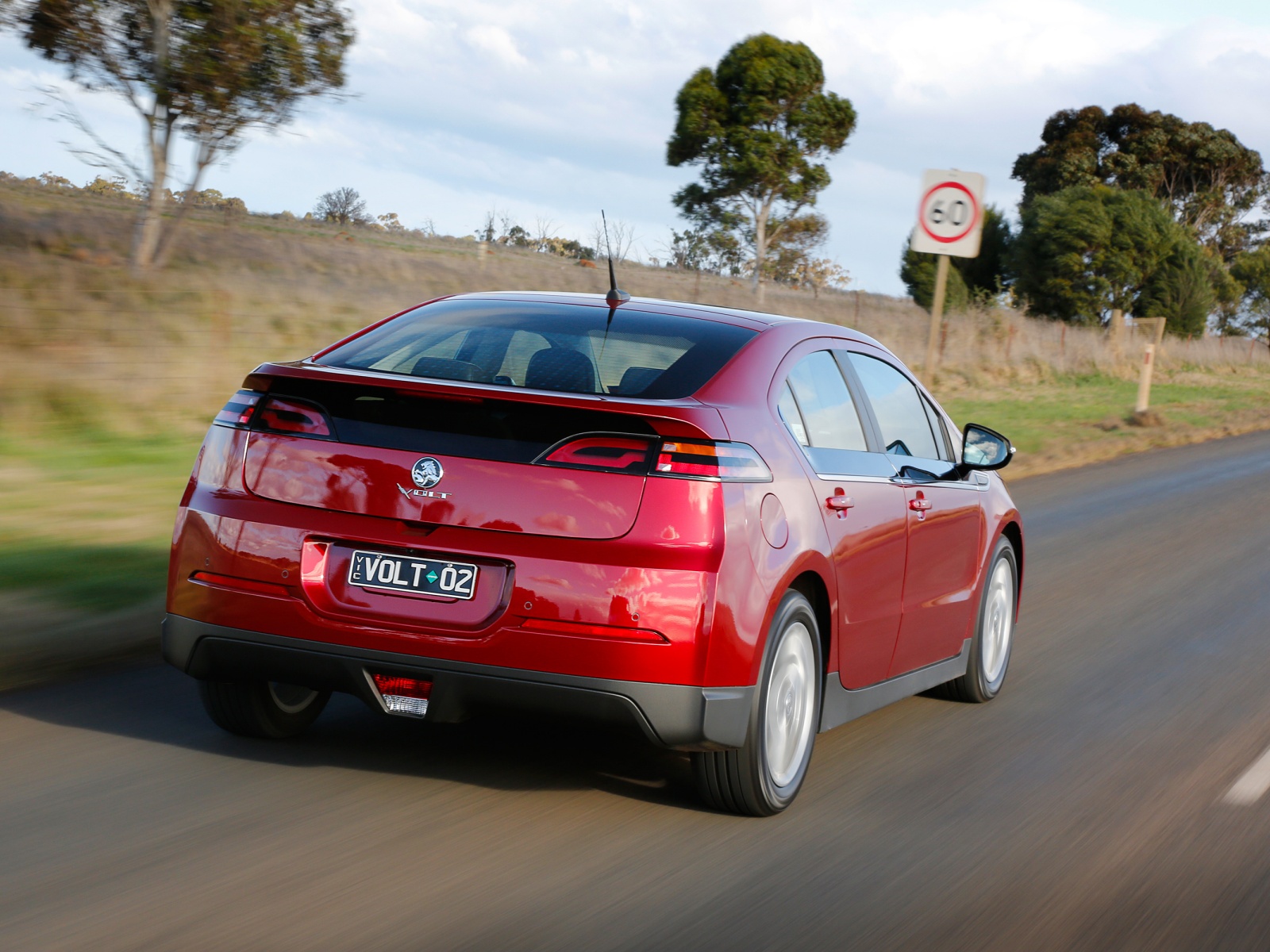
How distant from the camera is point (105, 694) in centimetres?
575

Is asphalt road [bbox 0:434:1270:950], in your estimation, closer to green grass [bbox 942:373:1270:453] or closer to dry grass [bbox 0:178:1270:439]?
dry grass [bbox 0:178:1270:439]

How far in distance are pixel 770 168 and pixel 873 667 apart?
1700 inches

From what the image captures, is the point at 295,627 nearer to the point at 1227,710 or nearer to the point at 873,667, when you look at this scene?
the point at 873,667

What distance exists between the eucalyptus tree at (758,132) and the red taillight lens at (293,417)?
43.7 meters

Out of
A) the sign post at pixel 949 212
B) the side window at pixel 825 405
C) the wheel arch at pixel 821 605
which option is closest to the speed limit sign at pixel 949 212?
the sign post at pixel 949 212

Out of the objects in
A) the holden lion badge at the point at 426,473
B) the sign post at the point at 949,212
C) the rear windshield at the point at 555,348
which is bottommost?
the holden lion badge at the point at 426,473

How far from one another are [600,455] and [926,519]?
1.95 metres

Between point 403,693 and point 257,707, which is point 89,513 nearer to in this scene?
point 257,707

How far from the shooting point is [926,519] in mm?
5750

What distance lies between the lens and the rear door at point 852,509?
195 inches

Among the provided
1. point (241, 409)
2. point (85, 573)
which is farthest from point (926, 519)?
point (85, 573)

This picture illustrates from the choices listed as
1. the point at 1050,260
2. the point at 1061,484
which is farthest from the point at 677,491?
the point at 1050,260

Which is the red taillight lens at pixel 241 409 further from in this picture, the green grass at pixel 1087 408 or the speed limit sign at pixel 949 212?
the green grass at pixel 1087 408

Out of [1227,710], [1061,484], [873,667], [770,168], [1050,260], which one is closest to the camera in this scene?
[873,667]
